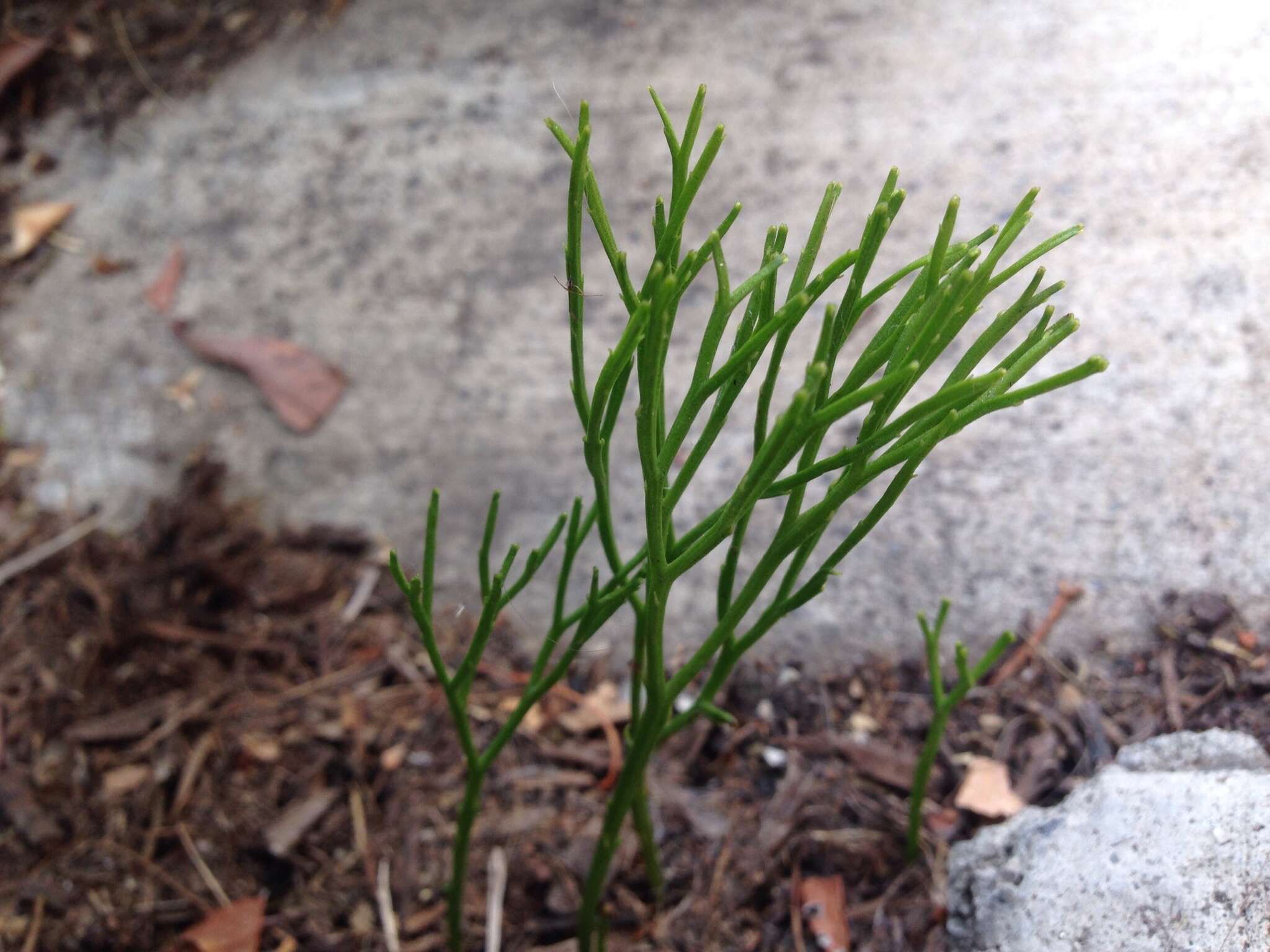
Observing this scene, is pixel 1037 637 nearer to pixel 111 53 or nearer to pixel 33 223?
pixel 33 223

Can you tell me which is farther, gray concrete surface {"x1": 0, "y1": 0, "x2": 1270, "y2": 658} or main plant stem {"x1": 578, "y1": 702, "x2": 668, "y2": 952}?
gray concrete surface {"x1": 0, "y1": 0, "x2": 1270, "y2": 658}

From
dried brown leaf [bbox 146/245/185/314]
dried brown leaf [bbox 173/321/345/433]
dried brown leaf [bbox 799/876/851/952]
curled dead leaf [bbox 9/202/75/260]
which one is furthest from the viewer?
curled dead leaf [bbox 9/202/75/260]

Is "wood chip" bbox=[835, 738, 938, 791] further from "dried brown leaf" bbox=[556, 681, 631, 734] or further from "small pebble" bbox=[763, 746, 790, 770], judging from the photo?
"dried brown leaf" bbox=[556, 681, 631, 734]

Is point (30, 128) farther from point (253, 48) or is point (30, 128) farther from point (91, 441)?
point (91, 441)

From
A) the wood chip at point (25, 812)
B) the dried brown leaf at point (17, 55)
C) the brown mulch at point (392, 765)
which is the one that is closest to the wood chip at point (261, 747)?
the brown mulch at point (392, 765)

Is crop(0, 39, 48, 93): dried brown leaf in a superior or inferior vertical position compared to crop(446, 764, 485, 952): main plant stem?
superior

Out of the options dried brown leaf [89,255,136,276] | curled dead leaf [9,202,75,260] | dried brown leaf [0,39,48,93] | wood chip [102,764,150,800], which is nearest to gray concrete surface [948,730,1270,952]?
wood chip [102,764,150,800]
